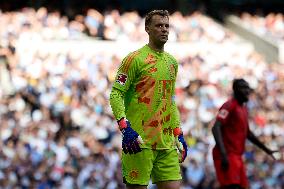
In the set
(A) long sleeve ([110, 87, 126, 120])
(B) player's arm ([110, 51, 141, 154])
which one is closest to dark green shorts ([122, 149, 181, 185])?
(B) player's arm ([110, 51, 141, 154])

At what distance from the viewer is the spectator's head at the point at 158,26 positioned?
7.35m

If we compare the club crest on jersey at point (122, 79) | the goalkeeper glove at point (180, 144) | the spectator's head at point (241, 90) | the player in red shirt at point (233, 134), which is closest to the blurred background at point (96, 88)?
the player in red shirt at point (233, 134)

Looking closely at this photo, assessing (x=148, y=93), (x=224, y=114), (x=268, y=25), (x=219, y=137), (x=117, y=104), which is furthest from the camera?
(x=268, y=25)

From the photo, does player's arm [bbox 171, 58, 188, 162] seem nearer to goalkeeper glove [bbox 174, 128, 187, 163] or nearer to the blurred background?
goalkeeper glove [bbox 174, 128, 187, 163]

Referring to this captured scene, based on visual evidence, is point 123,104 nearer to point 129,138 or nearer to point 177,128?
point 129,138

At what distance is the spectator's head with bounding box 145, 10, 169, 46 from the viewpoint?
24.1ft

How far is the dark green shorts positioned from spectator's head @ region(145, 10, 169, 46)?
3.15 ft

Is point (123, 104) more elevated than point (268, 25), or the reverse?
point (268, 25)

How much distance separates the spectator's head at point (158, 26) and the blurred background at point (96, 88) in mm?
7857

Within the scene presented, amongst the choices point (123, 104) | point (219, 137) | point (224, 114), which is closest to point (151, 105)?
point (123, 104)

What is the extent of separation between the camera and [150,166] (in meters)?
7.42

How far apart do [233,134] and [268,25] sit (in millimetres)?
17545

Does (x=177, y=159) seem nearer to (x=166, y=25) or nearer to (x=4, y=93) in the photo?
(x=166, y=25)

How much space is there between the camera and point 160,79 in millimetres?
7406
